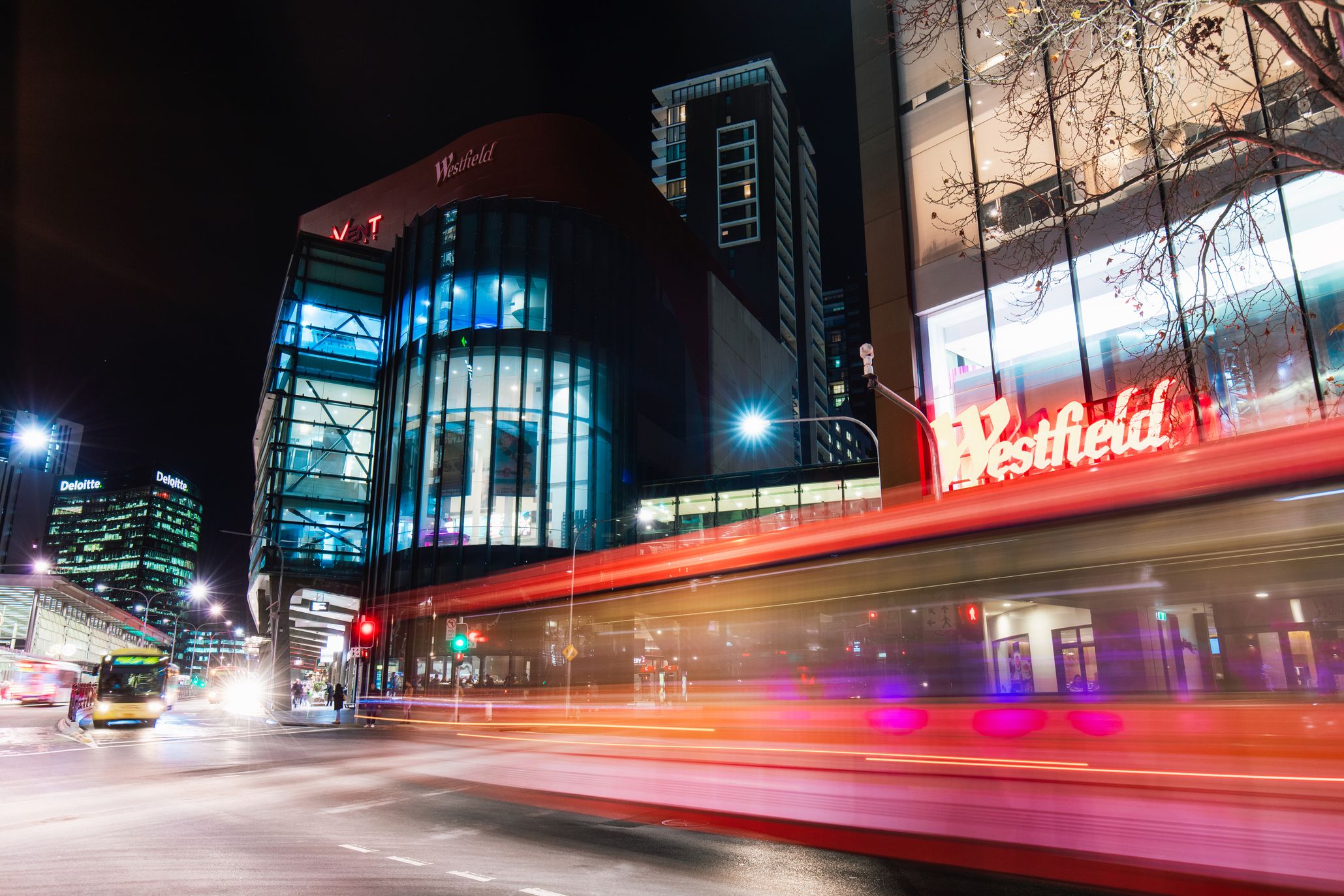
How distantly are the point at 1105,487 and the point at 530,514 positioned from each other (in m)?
45.3

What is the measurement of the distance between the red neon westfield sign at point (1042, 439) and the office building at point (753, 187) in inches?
3622

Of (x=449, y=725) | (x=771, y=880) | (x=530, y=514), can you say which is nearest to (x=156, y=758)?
(x=449, y=725)

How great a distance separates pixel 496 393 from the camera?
51.2 metres

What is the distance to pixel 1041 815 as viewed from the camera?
23.8 feet

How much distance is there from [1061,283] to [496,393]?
36.7 metres

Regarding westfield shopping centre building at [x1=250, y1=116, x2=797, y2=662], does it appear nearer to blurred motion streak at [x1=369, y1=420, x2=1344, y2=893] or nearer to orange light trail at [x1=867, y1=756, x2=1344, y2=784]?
blurred motion streak at [x1=369, y1=420, x2=1344, y2=893]

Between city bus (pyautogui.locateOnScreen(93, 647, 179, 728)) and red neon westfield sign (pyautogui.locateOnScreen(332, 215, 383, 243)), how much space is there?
123 feet

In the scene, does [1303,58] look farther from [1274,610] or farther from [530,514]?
[530,514]

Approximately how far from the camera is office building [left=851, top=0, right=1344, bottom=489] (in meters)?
16.5

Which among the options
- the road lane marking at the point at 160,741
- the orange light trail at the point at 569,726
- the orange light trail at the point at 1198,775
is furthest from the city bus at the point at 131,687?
the orange light trail at the point at 1198,775

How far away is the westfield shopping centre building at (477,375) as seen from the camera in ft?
166

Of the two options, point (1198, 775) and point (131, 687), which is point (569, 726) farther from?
point (131, 687)

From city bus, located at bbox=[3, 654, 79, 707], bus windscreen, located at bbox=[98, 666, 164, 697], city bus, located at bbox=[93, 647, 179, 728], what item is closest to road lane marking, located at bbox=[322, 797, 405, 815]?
city bus, located at bbox=[93, 647, 179, 728]

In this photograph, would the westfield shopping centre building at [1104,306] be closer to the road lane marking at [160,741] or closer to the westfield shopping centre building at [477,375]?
the road lane marking at [160,741]
